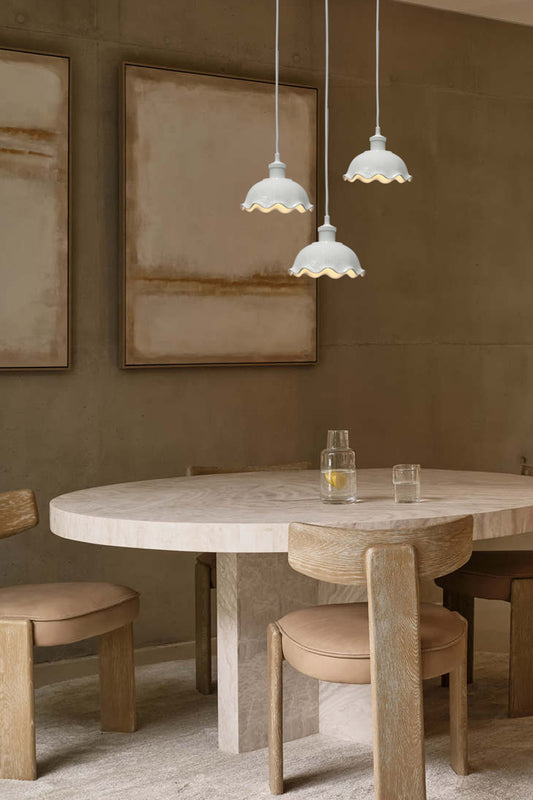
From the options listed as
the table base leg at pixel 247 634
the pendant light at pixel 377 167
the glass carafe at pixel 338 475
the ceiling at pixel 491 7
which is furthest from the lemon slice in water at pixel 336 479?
the ceiling at pixel 491 7

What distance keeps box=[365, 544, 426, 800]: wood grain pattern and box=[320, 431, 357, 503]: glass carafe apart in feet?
2.05

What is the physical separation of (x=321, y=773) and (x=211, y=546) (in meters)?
0.92

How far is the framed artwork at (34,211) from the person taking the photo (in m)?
4.29

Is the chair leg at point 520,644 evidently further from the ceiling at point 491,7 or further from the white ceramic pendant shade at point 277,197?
the ceiling at point 491,7

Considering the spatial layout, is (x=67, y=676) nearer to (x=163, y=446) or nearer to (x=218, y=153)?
(x=163, y=446)

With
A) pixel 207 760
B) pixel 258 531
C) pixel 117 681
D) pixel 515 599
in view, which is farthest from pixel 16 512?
pixel 515 599

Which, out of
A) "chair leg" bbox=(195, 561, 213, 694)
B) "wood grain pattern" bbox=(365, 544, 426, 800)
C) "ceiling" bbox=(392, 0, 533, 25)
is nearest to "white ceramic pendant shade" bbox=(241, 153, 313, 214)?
"wood grain pattern" bbox=(365, 544, 426, 800)

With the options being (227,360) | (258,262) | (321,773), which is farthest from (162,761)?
(258,262)

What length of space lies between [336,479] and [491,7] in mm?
3061

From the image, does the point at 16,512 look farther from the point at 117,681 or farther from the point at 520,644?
the point at 520,644

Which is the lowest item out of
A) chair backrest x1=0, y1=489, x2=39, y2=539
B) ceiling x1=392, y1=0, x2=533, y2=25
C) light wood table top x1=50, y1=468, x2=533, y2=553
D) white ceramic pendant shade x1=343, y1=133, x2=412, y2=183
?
chair backrest x1=0, y1=489, x2=39, y2=539

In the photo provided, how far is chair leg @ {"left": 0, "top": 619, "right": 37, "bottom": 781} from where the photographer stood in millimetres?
3068

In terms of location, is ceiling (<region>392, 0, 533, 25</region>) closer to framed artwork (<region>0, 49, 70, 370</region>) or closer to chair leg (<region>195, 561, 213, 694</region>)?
framed artwork (<region>0, 49, 70, 370</region>)

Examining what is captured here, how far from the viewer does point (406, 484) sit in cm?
319
